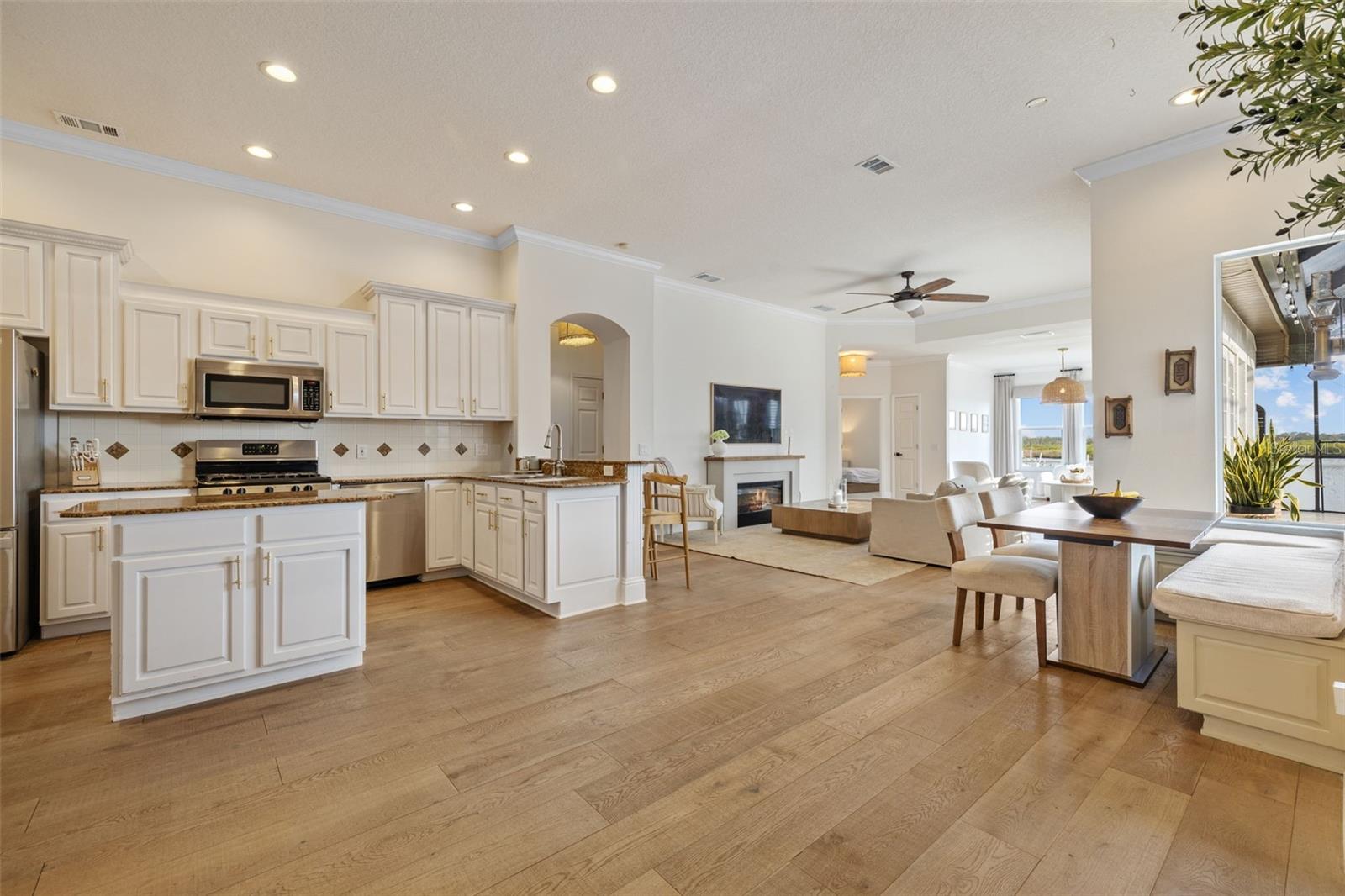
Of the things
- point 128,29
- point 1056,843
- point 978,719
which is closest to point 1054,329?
point 978,719

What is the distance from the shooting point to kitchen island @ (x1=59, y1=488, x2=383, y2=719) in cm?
243

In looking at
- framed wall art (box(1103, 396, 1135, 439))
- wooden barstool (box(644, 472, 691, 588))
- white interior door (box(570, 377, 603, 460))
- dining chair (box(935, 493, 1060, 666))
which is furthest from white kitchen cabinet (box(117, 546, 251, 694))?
white interior door (box(570, 377, 603, 460))

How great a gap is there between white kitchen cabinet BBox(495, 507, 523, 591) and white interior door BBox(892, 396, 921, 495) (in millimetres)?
8874

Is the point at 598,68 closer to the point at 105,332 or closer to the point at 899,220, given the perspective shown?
the point at 899,220

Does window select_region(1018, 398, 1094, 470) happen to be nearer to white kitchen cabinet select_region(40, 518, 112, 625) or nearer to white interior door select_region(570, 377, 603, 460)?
white interior door select_region(570, 377, 603, 460)

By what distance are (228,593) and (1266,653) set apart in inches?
166

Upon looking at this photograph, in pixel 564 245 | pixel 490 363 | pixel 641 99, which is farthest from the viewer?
pixel 564 245

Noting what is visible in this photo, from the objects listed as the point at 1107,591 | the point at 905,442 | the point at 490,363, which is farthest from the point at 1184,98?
the point at 905,442

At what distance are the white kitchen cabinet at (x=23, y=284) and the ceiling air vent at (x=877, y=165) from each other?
5.18m

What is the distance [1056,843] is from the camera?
1.74 m

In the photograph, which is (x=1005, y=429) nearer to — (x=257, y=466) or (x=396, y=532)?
(x=396, y=532)

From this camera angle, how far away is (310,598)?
2826 millimetres

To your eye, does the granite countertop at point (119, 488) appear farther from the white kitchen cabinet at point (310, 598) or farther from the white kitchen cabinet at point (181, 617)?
the white kitchen cabinet at point (310, 598)

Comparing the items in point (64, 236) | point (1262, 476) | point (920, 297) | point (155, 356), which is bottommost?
point (1262, 476)
